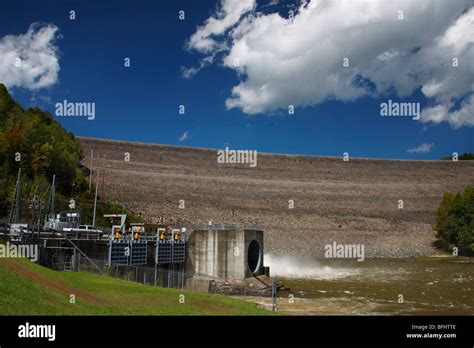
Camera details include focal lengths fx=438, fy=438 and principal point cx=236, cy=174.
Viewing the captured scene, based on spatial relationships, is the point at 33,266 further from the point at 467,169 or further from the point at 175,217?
the point at 467,169

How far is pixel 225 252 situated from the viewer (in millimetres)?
37562

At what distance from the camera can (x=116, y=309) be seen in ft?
53.3

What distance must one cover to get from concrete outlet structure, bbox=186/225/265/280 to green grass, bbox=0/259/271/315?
47.9ft

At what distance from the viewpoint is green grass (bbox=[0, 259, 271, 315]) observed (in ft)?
47.9

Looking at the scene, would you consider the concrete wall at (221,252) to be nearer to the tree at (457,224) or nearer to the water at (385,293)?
the water at (385,293)

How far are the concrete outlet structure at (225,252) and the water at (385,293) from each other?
421cm

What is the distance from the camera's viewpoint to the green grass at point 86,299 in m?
14.6

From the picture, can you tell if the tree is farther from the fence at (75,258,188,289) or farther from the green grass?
the green grass

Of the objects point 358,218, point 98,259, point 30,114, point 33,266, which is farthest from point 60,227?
point 358,218

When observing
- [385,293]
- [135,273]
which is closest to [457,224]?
[385,293]

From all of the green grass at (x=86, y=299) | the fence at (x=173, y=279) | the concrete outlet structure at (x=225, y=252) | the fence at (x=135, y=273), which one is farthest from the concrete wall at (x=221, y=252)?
the green grass at (x=86, y=299)

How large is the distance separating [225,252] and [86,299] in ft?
68.5

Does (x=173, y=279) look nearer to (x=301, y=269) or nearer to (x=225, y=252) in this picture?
(x=225, y=252)
